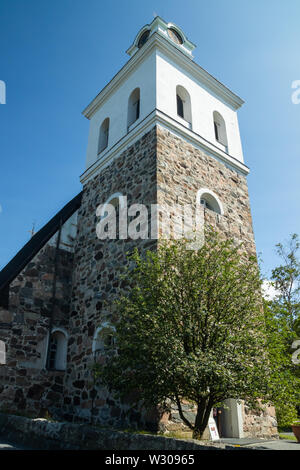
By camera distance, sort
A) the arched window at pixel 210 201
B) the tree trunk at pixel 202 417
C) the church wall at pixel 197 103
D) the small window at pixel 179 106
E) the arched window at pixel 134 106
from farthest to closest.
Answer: the arched window at pixel 134 106
the small window at pixel 179 106
the church wall at pixel 197 103
the arched window at pixel 210 201
the tree trunk at pixel 202 417

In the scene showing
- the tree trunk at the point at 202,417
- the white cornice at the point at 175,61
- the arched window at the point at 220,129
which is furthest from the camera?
the arched window at the point at 220,129

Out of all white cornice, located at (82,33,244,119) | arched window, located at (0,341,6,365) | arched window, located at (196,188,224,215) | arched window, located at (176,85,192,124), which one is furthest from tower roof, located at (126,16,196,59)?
arched window, located at (0,341,6,365)

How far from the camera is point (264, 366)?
6965 millimetres

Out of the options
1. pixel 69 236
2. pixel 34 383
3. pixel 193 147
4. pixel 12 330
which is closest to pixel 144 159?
pixel 193 147

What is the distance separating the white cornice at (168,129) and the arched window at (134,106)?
1451 millimetres

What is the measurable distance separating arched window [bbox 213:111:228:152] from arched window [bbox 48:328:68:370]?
378 inches

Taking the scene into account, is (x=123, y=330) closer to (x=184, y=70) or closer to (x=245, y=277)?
(x=245, y=277)

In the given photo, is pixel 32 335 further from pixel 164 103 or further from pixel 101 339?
pixel 164 103

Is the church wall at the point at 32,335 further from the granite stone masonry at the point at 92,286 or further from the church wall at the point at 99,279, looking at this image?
the church wall at the point at 99,279

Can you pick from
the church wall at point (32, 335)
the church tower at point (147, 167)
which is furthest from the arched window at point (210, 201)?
the church wall at point (32, 335)

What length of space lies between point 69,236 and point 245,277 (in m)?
8.09

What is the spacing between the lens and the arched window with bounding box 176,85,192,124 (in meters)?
13.9

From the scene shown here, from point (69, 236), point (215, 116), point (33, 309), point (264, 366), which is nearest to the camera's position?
point (264, 366)

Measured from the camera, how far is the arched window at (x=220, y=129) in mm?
14861
